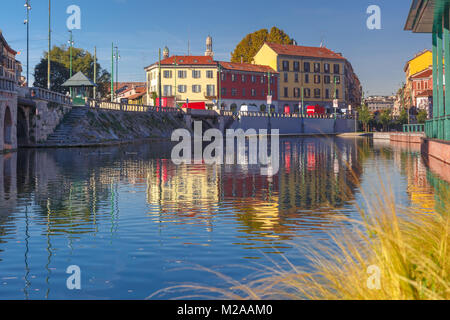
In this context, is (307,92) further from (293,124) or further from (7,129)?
(7,129)

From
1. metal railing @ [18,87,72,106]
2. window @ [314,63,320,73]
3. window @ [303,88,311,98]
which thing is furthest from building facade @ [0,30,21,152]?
window @ [314,63,320,73]

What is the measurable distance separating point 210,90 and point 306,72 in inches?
944

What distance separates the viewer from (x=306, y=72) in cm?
12800

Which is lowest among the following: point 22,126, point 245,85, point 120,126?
point 22,126

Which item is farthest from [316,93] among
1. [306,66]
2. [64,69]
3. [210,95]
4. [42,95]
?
[42,95]

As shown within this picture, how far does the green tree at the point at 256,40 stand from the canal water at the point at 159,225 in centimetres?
10866

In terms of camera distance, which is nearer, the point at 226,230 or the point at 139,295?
the point at 139,295

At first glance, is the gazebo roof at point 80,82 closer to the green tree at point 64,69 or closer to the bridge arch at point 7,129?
the bridge arch at point 7,129

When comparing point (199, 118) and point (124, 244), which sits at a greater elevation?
point (199, 118)

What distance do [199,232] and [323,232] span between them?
91.3 inches

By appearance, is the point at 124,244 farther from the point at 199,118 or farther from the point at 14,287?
the point at 199,118

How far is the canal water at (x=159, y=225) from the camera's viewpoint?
26.7ft

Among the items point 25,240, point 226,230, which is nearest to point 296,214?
point 226,230

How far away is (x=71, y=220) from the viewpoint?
44.7 ft
